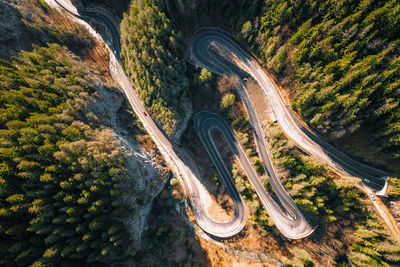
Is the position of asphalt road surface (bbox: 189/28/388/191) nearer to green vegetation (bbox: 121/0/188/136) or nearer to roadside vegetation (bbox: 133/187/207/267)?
green vegetation (bbox: 121/0/188/136)

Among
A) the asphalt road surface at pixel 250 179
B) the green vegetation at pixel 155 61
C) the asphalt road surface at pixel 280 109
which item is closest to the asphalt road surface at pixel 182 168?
the green vegetation at pixel 155 61

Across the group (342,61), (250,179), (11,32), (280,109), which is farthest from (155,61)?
(250,179)

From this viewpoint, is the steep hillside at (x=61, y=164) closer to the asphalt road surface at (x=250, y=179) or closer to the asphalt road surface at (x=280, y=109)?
the asphalt road surface at (x=250, y=179)

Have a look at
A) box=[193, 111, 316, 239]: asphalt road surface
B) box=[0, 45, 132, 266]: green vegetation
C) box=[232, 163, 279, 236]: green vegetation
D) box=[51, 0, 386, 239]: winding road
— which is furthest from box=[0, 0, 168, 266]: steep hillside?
box=[232, 163, 279, 236]: green vegetation

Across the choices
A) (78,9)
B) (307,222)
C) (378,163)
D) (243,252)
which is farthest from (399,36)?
(78,9)

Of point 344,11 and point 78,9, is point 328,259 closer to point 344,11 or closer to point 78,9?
point 344,11
